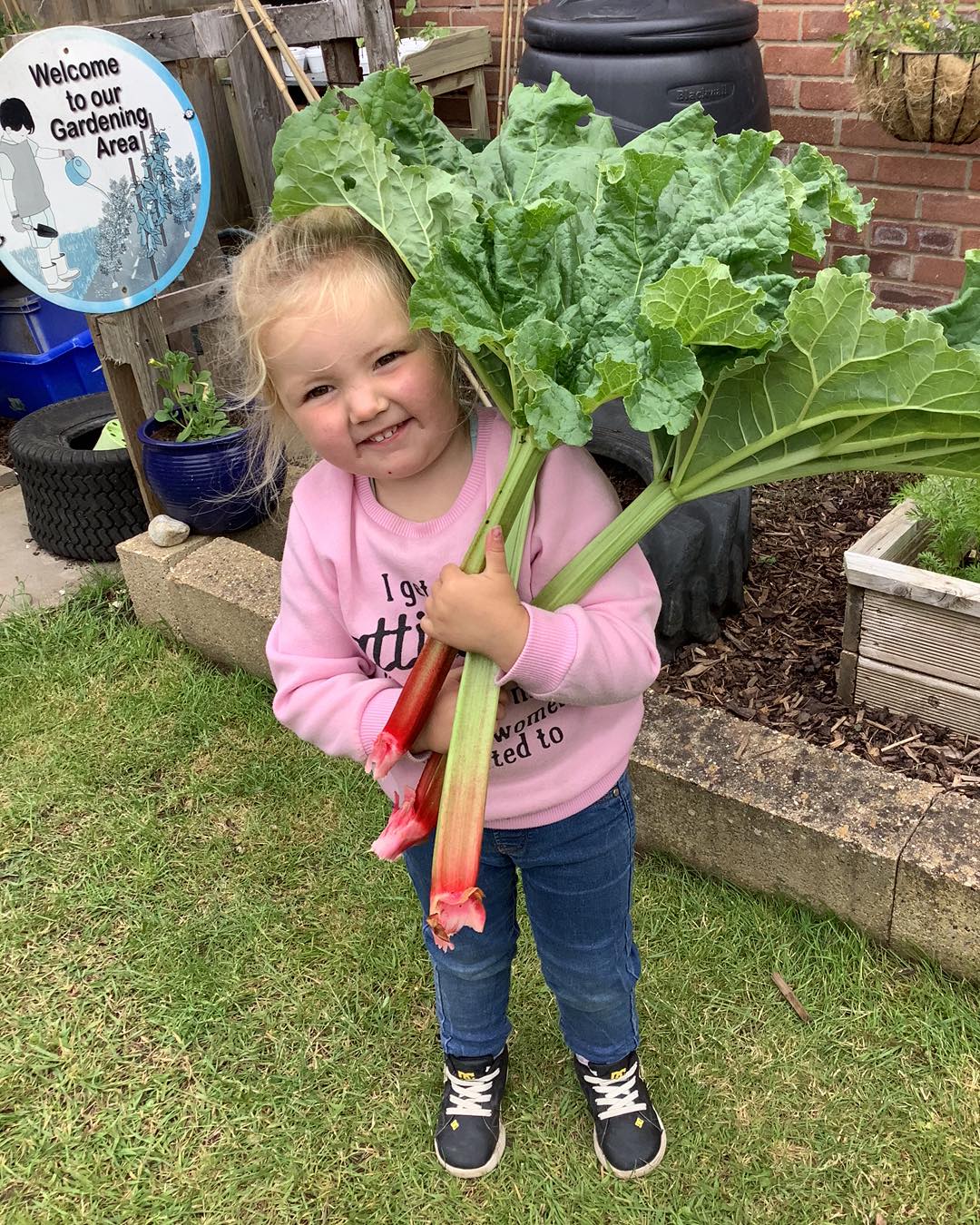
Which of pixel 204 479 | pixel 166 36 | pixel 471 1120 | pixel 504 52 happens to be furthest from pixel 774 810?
pixel 504 52

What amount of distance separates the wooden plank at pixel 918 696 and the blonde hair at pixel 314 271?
5.08 feet

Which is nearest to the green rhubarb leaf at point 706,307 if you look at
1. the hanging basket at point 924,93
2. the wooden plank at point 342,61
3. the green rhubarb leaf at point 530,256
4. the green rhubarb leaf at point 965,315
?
the green rhubarb leaf at point 530,256

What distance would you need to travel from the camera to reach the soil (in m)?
2.50

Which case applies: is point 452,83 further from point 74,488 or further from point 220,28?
point 74,488

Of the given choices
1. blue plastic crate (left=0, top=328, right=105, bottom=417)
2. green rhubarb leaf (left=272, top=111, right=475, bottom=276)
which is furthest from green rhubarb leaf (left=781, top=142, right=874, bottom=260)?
blue plastic crate (left=0, top=328, right=105, bottom=417)

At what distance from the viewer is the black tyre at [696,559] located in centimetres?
273

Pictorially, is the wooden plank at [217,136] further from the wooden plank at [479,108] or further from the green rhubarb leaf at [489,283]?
the green rhubarb leaf at [489,283]

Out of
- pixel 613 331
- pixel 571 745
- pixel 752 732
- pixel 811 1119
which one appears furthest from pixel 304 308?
pixel 811 1119

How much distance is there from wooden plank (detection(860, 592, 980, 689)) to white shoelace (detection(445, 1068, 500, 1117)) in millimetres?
1329

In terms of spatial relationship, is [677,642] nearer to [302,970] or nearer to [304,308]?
[302,970]

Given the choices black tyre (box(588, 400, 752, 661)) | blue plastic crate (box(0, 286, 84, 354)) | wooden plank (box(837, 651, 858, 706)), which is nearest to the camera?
wooden plank (box(837, 651, 858, 706))

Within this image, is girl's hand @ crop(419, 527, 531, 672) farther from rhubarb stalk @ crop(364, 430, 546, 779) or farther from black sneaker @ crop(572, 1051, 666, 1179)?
black sneaker @ crop(572, 1051, 666, 1179)

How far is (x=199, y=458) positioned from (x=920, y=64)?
2.47m

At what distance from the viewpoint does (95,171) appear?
3090 mm
